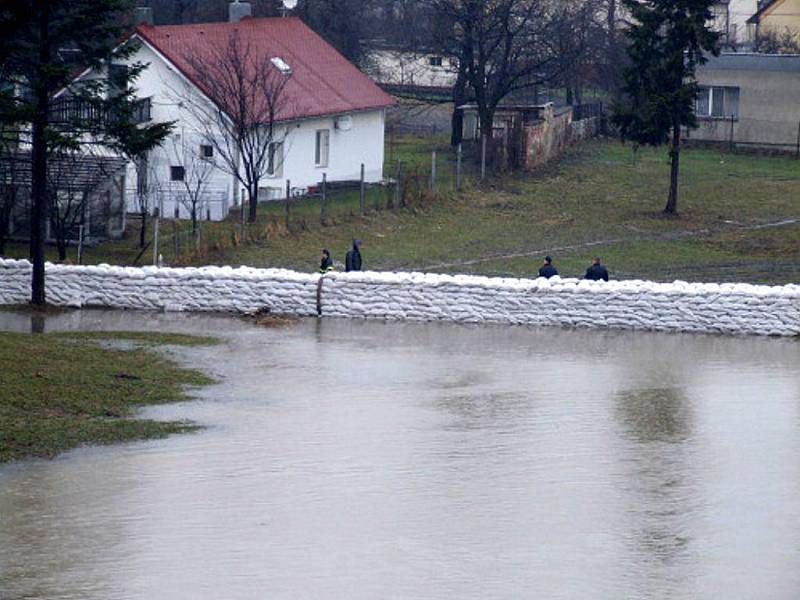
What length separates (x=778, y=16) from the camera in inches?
2872

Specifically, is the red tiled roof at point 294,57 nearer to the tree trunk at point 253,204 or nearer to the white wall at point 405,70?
the tree trunk at point 253,204

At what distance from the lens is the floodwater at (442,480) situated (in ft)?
46.0

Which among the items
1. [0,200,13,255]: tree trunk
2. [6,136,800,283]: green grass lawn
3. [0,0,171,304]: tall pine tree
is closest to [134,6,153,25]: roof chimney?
[6,136,800,283]: green grass lawn

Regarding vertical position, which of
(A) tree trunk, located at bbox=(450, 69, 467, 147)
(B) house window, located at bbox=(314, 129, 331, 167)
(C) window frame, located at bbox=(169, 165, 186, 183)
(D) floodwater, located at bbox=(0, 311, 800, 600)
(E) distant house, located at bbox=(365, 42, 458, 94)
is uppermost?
(E) distant house, located at bbox=(365, 42, 458, 94)

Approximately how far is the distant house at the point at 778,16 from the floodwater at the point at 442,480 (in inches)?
1997

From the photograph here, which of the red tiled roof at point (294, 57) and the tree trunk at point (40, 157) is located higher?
the red tiled roof at point (294, 57)

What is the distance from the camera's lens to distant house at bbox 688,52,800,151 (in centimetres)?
5244

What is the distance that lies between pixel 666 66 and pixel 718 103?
14984 millimetres

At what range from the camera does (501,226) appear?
121ft

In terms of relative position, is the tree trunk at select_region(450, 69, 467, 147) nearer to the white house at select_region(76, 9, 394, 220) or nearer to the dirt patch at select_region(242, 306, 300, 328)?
the white house at select_region(76, 9, 394, 220)

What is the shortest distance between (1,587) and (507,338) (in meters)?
12.6

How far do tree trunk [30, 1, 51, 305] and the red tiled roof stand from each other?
37.0 ft

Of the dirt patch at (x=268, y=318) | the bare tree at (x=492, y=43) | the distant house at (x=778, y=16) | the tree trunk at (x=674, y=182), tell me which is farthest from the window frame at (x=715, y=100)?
the dirt patch at (x=268, y=318)

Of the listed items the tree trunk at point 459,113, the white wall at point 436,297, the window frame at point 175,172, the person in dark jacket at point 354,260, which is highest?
the tree trunk at point 459,113
